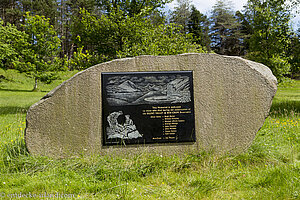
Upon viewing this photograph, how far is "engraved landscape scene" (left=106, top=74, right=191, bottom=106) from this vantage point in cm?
422

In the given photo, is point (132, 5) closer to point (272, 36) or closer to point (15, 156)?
point (15, 156)

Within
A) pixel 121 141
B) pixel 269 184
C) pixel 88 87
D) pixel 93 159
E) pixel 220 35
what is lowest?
pixel 269 184

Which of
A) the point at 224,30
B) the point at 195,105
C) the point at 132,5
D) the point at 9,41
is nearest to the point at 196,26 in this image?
the point at 224,30

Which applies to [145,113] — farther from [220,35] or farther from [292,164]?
[220,35]

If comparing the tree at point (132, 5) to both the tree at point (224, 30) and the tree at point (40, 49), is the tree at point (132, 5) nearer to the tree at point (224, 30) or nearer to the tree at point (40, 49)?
the tree at point (40, 49)

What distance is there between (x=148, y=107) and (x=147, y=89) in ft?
1.05

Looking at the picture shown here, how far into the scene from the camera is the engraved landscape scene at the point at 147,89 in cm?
422

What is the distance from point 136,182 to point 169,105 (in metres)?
1.45

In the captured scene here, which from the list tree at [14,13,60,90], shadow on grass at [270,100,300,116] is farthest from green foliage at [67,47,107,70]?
tree at [14,13,60,90]

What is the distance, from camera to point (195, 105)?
4.34m

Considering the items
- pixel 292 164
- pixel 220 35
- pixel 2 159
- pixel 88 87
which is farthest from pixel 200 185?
pixel 220 35

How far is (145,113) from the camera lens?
13.9 ft

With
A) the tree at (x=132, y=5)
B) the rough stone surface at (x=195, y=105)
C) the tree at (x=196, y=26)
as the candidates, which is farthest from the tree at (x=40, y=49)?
the tree at (x=196, y=26)

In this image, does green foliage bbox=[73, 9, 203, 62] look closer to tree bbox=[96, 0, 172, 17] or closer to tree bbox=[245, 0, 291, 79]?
tree bbox=[96, 0, 172, 17]
